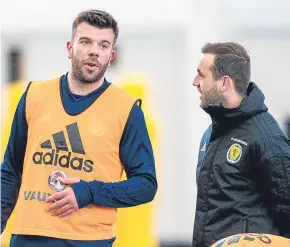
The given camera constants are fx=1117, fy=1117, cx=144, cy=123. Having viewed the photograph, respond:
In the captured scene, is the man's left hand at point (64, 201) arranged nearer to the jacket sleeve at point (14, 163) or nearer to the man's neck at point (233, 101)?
the jacket sleeve at point (14, 163)

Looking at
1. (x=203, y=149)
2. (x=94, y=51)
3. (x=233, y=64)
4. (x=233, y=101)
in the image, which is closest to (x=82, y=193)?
(x=94, y=51)

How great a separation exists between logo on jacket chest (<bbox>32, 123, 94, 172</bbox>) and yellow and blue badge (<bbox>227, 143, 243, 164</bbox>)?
1.90 feet

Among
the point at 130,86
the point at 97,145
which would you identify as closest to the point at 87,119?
the point at 97,145

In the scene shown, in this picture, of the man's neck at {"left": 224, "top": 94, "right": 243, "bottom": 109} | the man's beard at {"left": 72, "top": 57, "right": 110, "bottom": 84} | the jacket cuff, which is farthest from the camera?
the man's neck at {"left": 224, "top": 94, "right": 243, "bottom": 109}

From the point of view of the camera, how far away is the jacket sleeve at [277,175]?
4535 mm

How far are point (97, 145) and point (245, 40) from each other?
6.65m

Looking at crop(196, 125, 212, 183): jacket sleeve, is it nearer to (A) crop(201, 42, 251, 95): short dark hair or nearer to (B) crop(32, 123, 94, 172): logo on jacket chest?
(A) crop(201, 42, 251, 95): short dark hair

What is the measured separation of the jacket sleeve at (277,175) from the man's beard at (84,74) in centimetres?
73

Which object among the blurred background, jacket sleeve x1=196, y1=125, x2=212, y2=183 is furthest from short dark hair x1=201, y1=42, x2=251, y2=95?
the blurred background

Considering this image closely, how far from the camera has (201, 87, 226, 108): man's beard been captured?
15.5ft

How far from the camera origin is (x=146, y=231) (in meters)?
8.42

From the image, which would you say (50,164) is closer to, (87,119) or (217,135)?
(87,119)

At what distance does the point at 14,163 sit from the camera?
15.4 ft

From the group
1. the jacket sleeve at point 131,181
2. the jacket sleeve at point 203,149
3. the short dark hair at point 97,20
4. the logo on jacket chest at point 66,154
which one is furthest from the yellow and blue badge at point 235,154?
the short dark hair at point 97,20
